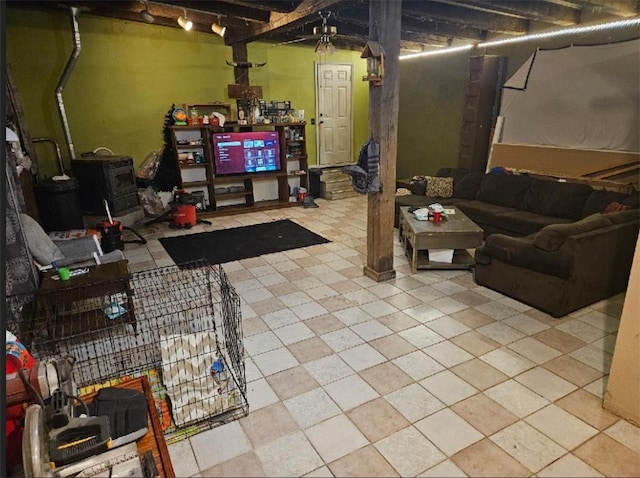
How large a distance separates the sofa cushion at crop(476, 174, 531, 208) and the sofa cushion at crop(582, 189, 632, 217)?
30.9 inches

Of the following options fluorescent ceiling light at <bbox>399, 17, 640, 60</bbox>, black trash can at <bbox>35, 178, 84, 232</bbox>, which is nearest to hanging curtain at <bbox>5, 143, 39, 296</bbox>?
black trash can at <bbox>35, 178, 84, 232</bbox>

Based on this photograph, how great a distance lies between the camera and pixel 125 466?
58.5 inches

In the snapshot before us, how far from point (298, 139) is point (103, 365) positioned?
17.1ft

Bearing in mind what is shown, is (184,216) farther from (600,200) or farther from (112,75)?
(600,200)

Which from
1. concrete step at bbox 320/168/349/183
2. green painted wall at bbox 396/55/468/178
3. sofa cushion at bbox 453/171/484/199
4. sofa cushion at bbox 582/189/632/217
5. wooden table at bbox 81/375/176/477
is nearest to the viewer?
wooden table at bbox 81/375/176/477

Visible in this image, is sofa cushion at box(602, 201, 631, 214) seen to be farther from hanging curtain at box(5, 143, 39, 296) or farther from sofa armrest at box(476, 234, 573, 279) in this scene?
hanging curtain at box(5, 143, 39, 296)

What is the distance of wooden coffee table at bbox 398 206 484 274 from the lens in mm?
3939

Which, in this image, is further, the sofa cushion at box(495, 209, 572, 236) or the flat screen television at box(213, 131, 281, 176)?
the flat screen television at box(213, 131, 281, 176)

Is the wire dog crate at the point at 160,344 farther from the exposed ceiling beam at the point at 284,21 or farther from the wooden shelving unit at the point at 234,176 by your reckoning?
the exposed ceiling beam at the point at 284,21

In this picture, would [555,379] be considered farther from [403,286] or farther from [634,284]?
[403,286]

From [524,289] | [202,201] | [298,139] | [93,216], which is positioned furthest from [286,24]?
[524,289]

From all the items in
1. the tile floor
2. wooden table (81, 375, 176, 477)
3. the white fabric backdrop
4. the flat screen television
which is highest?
the white fabric backdrop

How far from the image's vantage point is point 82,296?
2.85 metres

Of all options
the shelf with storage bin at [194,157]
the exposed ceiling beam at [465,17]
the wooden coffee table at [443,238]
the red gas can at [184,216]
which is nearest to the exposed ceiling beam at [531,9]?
the exposed ceiling beam at [465,17]
